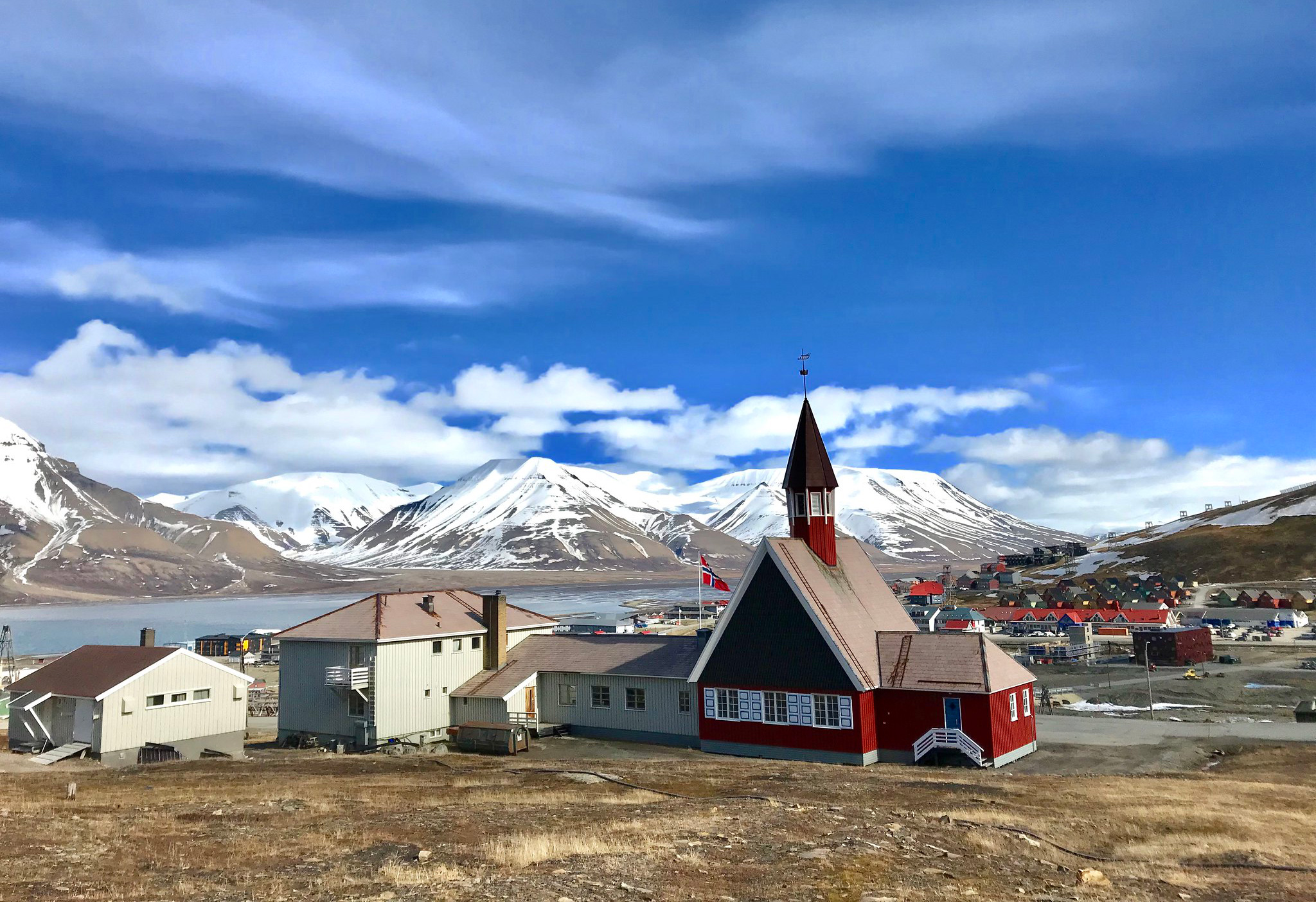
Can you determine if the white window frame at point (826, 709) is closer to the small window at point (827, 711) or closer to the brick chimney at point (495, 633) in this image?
the small window at point (827, 711)

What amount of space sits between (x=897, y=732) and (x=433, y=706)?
23685 mm

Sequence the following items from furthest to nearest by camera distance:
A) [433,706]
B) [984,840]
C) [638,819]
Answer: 1. [433,706]
2. [638,819]
3. [984,840]

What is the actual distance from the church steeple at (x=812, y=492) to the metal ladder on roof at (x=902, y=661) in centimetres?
549

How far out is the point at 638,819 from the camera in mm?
24250

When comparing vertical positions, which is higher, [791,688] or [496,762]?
[791,688]

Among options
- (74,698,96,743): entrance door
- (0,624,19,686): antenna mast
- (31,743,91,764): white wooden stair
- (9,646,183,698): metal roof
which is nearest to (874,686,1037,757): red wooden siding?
(9,646,183,698): metal roof

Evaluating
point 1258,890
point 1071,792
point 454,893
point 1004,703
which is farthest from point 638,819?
point 1004,703

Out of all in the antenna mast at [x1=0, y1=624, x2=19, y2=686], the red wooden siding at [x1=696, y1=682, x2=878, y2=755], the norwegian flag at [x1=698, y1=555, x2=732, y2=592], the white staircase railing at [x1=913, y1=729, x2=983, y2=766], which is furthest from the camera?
the antenna mast at [x1=0, y1=624, x2=19, y2=686]

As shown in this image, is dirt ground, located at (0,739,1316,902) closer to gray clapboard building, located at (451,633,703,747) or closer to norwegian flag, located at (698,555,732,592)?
gray clapboard building, located at (451,633,703,747)

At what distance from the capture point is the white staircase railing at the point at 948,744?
132ft

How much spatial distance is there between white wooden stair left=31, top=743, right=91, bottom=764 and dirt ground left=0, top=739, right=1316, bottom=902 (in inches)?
290

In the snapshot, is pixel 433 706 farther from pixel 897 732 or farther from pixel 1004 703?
pixel 1004 703

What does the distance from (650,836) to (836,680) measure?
70.9 feet

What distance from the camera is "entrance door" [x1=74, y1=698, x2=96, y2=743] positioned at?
43.5m
